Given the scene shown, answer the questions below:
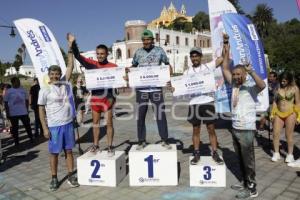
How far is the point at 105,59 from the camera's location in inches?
249

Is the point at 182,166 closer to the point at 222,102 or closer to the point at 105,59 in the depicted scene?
the point at 222,102

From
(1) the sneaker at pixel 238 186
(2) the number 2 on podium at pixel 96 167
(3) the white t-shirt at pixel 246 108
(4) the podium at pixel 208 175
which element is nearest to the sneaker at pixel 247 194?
(1) the sneaker at pixel 238 186

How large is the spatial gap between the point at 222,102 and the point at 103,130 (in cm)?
485

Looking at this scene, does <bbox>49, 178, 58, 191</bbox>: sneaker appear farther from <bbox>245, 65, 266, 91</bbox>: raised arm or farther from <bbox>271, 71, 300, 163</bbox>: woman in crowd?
<bbox>271, 71, 300, 163</bbox>: woman in crowd

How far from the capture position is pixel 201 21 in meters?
100

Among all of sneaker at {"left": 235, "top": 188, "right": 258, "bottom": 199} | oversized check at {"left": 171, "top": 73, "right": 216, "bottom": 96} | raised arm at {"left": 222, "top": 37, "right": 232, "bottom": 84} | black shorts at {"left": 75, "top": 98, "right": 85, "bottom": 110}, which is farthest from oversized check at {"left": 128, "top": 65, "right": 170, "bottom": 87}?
black shorts at {"left": 75, "top": 98, "right": 85, "bottom": 110}

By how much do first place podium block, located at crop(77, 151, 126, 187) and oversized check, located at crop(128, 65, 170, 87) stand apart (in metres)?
1.43

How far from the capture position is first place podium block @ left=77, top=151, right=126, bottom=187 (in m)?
5.52

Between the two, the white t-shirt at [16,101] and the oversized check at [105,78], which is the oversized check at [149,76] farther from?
the white t-shirt at [16,101]

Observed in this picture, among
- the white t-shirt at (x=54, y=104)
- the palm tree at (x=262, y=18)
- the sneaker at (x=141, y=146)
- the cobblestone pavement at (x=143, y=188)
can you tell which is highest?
the palm tree at (x=262, y=18)

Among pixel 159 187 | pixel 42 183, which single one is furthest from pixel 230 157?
pixel 42 183

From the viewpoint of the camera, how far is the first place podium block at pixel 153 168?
5477mm

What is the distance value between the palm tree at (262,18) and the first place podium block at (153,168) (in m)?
78.9

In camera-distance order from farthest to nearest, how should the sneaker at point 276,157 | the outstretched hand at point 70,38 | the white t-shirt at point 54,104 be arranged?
the sneaker at point 276,157
the outstretched hand at point 70,38
the white t-shirt at point 54,104
